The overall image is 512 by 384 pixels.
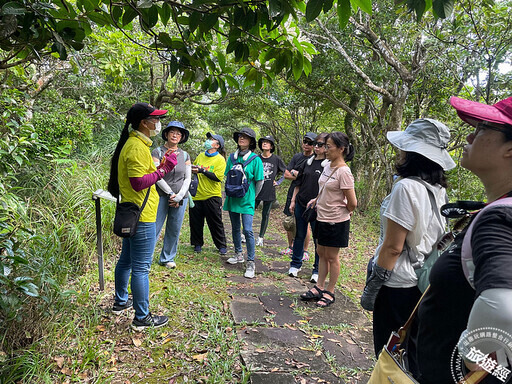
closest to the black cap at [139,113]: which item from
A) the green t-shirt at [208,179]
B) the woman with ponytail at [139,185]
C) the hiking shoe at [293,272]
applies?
the woman with ponytail at [139,185]

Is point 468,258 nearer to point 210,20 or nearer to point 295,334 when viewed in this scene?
point 210,20

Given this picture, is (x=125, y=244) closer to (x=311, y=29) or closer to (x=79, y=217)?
(x=79, y=217)

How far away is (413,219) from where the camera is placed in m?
1.95

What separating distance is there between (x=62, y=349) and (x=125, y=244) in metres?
0.96

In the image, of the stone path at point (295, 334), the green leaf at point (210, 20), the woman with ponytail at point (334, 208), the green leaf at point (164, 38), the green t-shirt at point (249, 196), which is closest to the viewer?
the green leaf at point (210, 20)

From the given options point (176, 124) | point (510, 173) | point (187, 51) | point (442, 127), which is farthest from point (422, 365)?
point (176, 124)

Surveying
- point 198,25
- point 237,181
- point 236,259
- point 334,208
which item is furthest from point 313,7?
point 236,259

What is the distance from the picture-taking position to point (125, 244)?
10.2 ft

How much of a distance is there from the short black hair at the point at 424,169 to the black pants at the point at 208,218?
3.65 m

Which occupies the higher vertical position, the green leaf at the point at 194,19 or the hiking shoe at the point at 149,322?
the green leaf at the point at 194,19

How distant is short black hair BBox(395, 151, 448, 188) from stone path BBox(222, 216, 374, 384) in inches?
67.2

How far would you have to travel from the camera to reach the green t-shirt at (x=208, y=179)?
17.1 ft

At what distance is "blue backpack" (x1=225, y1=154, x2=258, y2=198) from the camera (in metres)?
4.79

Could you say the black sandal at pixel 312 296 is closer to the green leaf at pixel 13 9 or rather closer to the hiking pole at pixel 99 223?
the hiking pole at pixel 99 223
